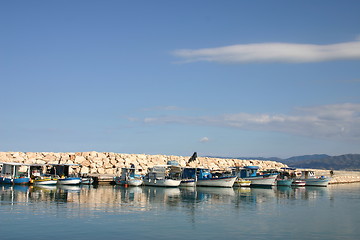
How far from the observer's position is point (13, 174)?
6838cm

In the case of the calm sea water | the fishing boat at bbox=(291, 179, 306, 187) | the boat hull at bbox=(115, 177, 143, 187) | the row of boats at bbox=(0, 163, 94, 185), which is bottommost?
the calm sea water

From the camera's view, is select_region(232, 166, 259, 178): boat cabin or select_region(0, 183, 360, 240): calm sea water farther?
select_region(232, 166, 259, 178): boat cabin

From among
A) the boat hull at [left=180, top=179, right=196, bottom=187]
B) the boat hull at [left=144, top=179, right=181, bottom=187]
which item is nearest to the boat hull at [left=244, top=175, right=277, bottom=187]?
the boat hull at [left=180, top=179, right=196, bottom=187]

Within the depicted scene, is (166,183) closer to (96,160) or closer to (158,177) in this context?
(158,177)

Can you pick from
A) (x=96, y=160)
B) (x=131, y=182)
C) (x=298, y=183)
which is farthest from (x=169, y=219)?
(x=96, y=160)

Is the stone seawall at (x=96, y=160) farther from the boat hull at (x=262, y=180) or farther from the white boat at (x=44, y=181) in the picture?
the boat hull at (x=262, y=180)

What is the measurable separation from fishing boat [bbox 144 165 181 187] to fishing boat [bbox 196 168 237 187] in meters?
3.44

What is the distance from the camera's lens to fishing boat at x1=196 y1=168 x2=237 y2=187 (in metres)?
68.7

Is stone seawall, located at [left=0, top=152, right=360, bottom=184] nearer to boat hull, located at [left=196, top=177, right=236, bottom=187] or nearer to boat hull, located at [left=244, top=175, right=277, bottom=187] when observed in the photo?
boat hull, located at [left=196, top=177, right=236, bottom=187]

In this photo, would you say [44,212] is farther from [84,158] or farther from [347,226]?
[84,158]

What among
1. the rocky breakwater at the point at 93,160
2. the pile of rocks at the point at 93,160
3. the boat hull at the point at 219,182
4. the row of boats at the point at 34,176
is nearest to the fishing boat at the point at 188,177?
the boat hull at the point at 219,182

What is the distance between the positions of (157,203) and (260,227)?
51.1 feet

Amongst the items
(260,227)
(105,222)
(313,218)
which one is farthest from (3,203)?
(313,218)

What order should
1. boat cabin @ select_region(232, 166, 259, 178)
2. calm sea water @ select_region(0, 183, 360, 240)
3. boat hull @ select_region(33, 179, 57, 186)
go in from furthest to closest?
boat cabin @ select_region(232, 166, 259, 178) < boat hull @ select_region(33, 179, 57, 186) < calm sea water @ select_region(0, 183, 360, 240)
